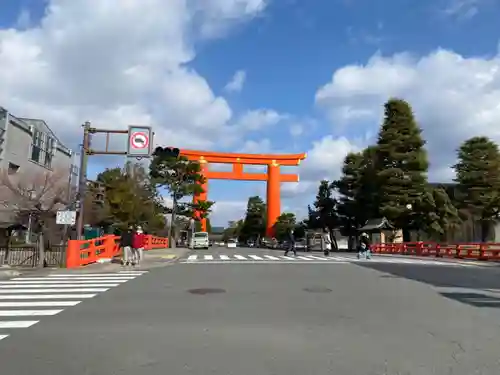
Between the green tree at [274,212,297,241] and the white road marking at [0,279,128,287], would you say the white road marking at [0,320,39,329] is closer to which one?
the white road marking at [0,279,128,287]

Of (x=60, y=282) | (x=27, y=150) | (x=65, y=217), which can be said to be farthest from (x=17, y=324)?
(x=27, y=150)

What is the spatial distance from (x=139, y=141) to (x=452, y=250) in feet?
70.0

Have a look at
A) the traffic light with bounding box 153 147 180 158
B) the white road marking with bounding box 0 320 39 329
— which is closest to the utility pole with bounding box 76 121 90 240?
the traffic light with bounding box 153 147 180 158

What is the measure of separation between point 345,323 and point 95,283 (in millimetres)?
8456

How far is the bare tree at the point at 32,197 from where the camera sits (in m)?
32.8

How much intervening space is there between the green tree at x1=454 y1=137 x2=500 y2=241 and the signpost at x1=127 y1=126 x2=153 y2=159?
37.9m

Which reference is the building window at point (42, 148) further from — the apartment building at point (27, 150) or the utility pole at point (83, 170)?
the utility pole at point (83, 170)

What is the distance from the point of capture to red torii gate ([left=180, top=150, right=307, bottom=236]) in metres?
70.6

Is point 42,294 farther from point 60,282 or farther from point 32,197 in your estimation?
point 32,197

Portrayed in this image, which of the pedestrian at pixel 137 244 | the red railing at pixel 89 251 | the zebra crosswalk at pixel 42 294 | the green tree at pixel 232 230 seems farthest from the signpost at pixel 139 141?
the green tree at pixel 232 230

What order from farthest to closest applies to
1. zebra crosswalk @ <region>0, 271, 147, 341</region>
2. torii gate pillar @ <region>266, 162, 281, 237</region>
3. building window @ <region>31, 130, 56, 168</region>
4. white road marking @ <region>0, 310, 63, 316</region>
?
1. torii gate pillar @ <region>266, 162, 281, 237</region>
2. building window @ <region>31, 130, 56, 168</region>
3. white road marking @ <region>0, 310, 63, 316</region>
4. zebra crosswalk @ <region>0, 271, 147, 341</region>

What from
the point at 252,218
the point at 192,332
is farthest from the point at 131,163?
the point at 252,218

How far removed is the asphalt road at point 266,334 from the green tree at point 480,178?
39.3 meters

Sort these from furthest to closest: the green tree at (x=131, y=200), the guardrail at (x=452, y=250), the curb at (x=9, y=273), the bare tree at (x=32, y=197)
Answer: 1. the green tree at (x=131, y=200)
2. the bare tree at (x=32, y=197)
3. the guardrail at (x=452, y=250)
4. the curb at (x=9, y=273)
